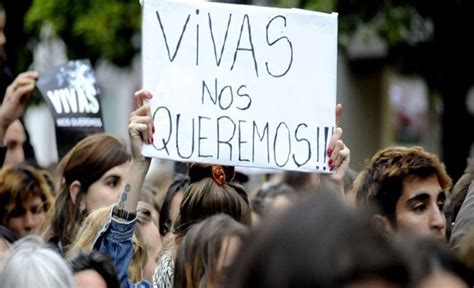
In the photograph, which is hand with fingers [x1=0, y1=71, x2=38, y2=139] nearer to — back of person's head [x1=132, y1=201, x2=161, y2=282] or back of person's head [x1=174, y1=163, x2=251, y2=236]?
back of person's head [x1=132, y1=201, x2=161, y2=282]

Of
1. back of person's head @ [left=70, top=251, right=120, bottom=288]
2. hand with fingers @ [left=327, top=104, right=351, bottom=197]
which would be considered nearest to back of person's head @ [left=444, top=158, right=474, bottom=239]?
hand with fingers @ [left=327, top=104, right=351, bottom=197]

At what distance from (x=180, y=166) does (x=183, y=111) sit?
1.95m

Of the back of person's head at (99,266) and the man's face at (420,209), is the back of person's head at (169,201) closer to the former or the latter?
the man's face at (420,209)

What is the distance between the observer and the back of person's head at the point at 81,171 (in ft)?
21.9

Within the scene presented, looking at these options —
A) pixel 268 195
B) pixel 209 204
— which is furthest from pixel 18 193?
pixel 209 204

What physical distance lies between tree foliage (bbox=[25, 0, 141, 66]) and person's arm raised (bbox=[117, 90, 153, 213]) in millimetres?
8951

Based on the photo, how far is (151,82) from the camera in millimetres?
5418

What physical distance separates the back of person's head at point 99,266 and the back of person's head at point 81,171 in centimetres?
176

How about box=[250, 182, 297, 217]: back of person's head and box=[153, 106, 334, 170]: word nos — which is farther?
box=[250, 182, 297, 217]: back of person's head

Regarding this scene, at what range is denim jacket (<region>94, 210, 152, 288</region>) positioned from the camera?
516 cm

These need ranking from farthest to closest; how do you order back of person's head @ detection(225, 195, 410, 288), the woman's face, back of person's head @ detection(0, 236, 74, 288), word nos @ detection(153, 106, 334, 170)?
the woman's face < word nos @ detection(153, 106, 334, 170) < back of person's head @ detection(0, 236, 74, 288) < back of person's head @ detection(225, 195, 410, 288)

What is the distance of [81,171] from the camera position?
22.3 feet

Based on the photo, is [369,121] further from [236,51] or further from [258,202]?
[236,51]

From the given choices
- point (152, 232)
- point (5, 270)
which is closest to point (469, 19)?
point (152, 232)
